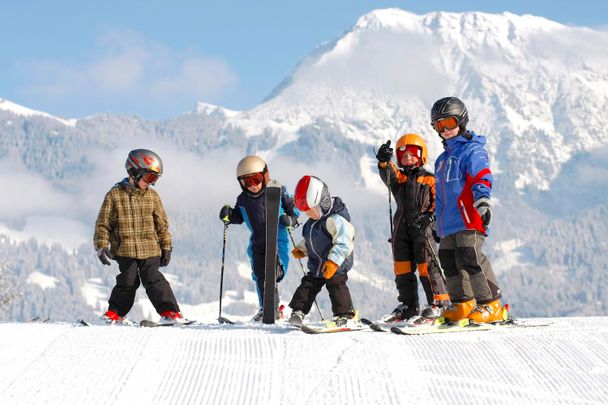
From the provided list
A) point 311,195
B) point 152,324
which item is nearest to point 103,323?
point 152,324

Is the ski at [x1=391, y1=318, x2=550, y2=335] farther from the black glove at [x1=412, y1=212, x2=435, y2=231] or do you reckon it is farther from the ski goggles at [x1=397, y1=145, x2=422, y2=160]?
the ski goggles at [x1=397, y1=145, x2=422, y2=160]

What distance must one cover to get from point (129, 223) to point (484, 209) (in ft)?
12.4

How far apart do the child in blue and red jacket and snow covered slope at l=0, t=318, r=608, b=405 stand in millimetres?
1040

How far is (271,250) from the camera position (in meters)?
8.37

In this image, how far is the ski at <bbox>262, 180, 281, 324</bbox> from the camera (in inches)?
327

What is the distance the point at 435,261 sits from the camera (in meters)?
8.20

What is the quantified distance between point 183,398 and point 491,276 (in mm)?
3666

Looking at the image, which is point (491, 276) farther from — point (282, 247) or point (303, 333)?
point (282, 247)

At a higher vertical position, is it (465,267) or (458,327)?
(465,267)

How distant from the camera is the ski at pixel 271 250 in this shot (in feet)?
27.2

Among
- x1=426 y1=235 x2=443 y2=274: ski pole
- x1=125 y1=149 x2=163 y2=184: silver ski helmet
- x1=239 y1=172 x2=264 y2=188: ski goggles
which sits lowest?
x1=426 y1=235 x2=443 y2=274: ski pole

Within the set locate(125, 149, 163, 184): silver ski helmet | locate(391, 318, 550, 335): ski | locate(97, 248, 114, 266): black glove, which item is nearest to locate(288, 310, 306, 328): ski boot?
locate(391, 318, 550, 335): ski

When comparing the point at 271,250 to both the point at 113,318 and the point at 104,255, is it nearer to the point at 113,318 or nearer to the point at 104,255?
the point at 104,255

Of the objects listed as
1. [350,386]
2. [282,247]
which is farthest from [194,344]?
[282,247]
